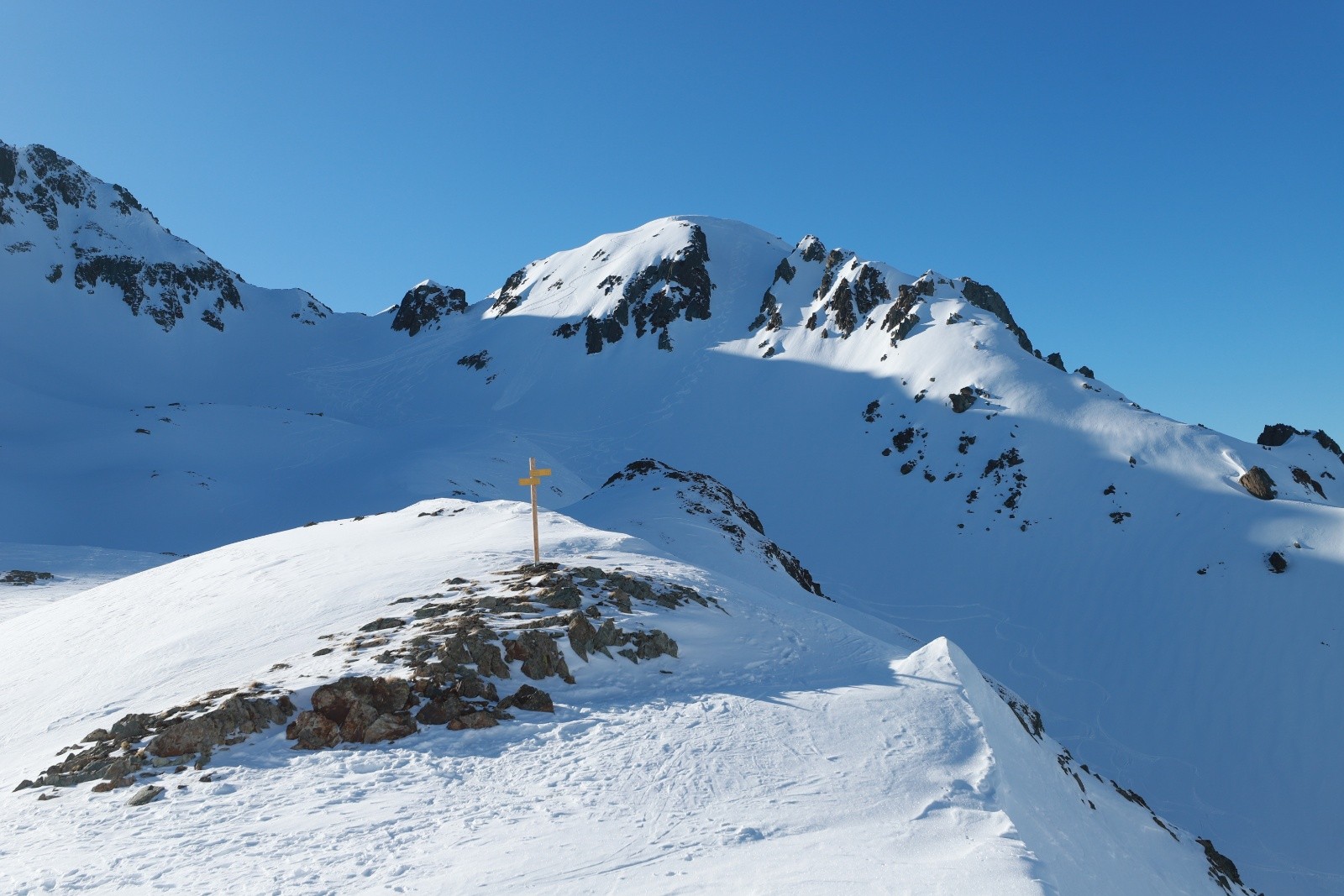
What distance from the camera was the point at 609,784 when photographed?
819cm

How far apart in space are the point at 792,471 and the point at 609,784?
5428 cm

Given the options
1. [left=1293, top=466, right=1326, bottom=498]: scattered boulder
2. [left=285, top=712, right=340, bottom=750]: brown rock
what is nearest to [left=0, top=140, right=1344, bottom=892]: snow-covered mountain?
[left=1293, top=466, right=1326, bottom=498]: scattered boulder

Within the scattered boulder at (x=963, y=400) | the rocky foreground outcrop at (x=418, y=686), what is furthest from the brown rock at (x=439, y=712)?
the scattered boulder at (x=963, y=400)

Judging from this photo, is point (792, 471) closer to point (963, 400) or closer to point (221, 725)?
point (963, 400)

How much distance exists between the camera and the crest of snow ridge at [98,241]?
303 ft

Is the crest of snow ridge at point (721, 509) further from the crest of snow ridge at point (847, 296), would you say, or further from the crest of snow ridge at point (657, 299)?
the crest of snow ridge at point (657, 299)

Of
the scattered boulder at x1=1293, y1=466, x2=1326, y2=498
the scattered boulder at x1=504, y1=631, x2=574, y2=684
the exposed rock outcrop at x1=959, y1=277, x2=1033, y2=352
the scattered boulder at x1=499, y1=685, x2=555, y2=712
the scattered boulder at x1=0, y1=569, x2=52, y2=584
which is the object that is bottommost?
the scattered boulder at x1=0, y1=569, x2=52, y2=584

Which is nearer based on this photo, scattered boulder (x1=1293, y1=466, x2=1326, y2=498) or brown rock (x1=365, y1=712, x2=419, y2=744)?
brown rock (x1=365, y1=712, x2=419, y2=744)

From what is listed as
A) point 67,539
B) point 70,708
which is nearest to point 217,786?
point 70,708

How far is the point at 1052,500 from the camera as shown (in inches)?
1869

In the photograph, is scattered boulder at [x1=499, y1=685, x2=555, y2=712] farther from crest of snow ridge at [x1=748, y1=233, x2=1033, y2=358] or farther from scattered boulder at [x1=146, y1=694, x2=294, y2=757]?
crest of snow ridge at [x1=748, y1=233, x2=1033, y2=358]

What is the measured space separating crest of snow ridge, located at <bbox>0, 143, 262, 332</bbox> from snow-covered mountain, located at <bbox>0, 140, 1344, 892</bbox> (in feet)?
1.49

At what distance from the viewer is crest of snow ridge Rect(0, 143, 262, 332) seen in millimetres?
92438

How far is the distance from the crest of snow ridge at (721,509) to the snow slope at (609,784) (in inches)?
494
